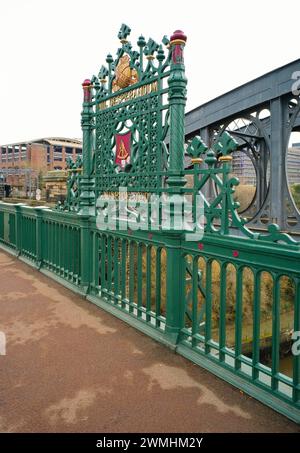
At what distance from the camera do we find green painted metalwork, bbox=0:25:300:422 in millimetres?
2811

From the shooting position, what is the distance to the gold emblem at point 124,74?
449 cm

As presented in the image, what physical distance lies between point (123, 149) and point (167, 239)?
1510 mm

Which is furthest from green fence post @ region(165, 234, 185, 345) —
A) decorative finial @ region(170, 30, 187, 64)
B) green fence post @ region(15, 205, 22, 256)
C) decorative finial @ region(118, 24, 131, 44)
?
green fence post @ region(15, 205, 22, 256)

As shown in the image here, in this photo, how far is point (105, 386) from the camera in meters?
2.98

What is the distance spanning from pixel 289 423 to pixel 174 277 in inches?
65.2

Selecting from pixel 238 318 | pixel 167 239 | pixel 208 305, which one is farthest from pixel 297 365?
pixel 167 239

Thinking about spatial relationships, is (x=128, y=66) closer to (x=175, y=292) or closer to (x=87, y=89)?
(x=87, y=89)

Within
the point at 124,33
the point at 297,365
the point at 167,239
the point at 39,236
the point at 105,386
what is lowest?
the point at 105,386

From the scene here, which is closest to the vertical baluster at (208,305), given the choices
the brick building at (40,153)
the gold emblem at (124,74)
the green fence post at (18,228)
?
the gold emblem at (124,74)

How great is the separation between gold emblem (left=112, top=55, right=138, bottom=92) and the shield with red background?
0.62m

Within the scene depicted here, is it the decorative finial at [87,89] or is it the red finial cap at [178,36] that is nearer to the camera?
the red finial cap at [178,36]

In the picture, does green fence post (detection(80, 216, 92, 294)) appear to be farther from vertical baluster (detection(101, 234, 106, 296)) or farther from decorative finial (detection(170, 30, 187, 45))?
decorative finial (detection(170, 30, 187, 45))

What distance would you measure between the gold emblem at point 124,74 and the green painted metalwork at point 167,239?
2cm

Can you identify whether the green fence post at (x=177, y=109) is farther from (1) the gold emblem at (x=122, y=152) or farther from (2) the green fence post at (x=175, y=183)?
(1) the gold emblem at (x=122, y=152)
